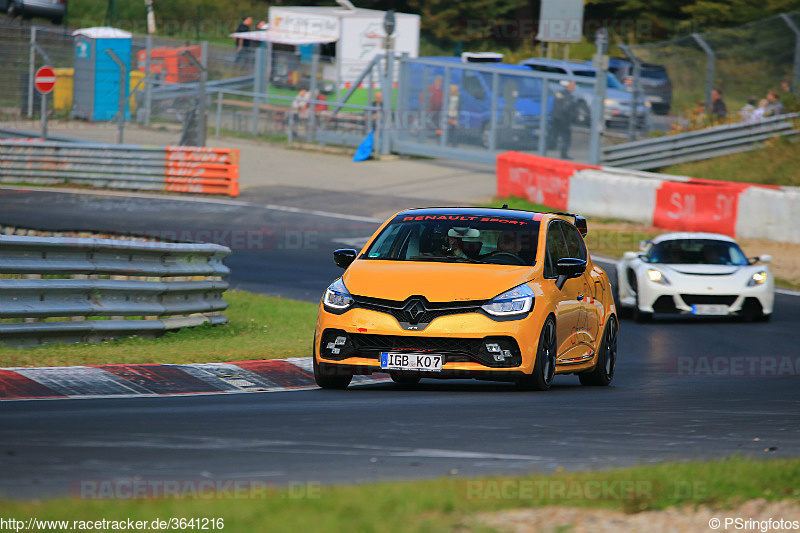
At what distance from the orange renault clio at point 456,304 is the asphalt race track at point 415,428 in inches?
10.0

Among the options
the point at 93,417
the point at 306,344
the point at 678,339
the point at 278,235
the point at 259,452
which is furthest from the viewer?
the point at 278,235

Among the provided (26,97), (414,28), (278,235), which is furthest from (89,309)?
(414,28)

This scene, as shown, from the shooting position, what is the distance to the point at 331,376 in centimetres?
1016

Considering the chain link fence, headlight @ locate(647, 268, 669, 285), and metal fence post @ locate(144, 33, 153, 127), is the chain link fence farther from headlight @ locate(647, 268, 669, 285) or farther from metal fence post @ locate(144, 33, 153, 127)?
metal fence post @ locate(144, 33, 153, 127)

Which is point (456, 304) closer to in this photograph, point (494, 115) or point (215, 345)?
point (215, 345)

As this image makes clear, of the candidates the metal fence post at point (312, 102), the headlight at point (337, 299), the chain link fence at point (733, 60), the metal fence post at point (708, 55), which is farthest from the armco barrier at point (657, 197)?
the headlight at point (337, 299)

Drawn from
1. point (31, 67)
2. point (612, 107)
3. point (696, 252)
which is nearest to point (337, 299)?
point (696, 252)

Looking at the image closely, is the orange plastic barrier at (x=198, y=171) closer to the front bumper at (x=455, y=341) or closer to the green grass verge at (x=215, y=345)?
the green grass verge at (x=215, y=345)

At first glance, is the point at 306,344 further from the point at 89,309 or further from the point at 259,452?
the point at 259,452

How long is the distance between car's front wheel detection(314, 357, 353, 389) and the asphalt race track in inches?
6.0

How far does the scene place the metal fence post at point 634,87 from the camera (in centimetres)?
2919

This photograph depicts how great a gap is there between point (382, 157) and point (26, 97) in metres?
10.8

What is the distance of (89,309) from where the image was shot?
1162 cm

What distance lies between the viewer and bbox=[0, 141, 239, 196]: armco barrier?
30297 mm
